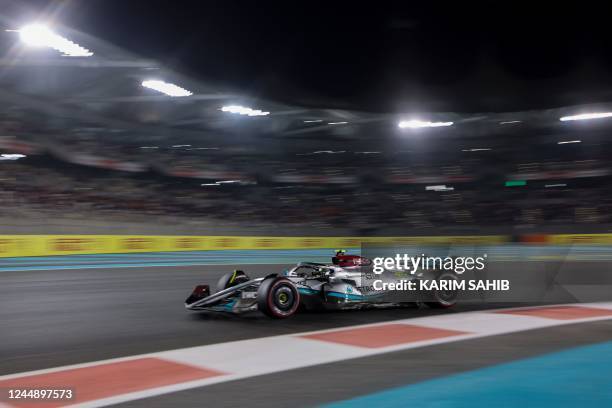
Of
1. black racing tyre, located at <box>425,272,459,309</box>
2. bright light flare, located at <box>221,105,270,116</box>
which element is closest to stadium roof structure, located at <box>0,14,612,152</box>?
bright light flare, located at <box>221,105,270,116</box>

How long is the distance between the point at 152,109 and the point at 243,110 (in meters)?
5.57

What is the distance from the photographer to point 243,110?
112ft

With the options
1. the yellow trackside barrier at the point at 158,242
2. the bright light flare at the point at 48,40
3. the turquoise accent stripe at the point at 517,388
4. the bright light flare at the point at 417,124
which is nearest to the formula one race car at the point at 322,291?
the turquoise accent stripe at the point at 517,388

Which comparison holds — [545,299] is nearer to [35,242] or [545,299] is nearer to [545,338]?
[545,338]

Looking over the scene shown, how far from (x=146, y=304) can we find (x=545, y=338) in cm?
542

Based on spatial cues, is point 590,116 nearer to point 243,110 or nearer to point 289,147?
point 289,147

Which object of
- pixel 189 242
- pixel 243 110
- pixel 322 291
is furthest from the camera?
pixel 243 110

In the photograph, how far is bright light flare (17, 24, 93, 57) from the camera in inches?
788

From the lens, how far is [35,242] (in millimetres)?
18578

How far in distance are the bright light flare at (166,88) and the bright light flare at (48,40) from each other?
Answer: 14.5 feet

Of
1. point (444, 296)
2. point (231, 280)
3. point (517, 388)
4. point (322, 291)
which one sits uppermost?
point (231, 280)

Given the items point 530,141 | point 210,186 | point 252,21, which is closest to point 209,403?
point 252,21

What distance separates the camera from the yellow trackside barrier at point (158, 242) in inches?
722

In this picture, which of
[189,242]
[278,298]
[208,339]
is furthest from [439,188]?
[208,339]
